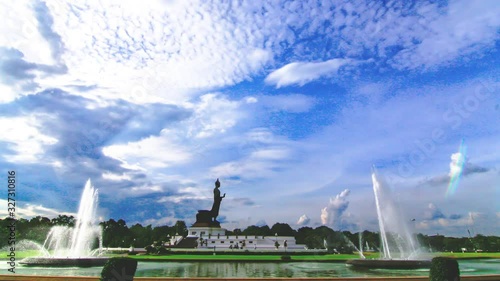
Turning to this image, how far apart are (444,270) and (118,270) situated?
8.53 m

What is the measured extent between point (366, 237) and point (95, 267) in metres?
51.0

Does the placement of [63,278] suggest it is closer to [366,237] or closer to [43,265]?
[43,265]

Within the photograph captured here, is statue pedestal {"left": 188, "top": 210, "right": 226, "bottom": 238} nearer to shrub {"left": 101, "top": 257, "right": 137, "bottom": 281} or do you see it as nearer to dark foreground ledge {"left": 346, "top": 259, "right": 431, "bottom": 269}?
dark foreground ledge {"left": 346, "top": 259, "right": 431, "bottom": 269}

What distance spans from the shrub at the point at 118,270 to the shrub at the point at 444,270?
8.11 metres

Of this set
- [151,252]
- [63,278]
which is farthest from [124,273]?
[151,252]

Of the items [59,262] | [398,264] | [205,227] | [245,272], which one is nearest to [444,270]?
[245,272]

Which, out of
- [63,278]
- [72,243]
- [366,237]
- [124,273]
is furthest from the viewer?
[366,237]

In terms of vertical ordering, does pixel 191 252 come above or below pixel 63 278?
above

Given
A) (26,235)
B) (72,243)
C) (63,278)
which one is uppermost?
(26,235)

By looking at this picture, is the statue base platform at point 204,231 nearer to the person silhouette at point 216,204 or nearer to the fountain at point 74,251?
the person silhouette at point 216,204

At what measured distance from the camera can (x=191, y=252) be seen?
122 ft

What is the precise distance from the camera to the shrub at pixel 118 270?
30.7 feet

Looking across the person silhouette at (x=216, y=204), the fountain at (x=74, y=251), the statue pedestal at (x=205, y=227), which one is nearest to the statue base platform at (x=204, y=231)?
the statue pedestal at (x=205, y=227)

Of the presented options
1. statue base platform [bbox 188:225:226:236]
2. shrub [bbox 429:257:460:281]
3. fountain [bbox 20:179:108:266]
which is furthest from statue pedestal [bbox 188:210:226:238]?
shrub [bbox 429:257:460:281]
